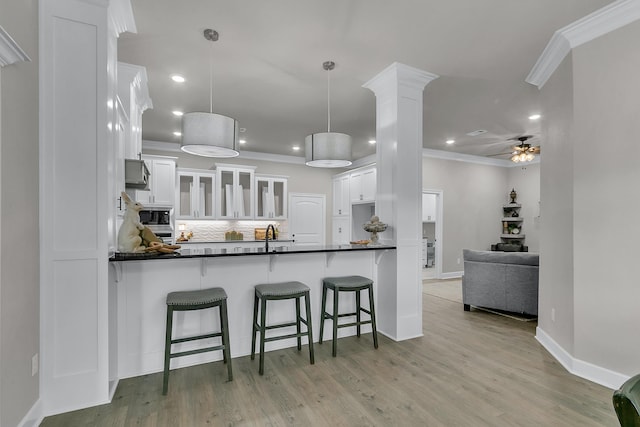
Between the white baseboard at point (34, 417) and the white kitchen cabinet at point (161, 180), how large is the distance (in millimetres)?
3545

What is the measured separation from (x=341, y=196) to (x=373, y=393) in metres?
5.52

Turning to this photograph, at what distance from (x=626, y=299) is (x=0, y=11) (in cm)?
421

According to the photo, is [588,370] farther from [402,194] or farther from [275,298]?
[275,298]

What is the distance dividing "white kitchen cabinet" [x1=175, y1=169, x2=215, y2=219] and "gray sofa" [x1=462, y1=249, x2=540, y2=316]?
4535mm

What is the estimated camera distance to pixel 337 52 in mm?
→ 2951

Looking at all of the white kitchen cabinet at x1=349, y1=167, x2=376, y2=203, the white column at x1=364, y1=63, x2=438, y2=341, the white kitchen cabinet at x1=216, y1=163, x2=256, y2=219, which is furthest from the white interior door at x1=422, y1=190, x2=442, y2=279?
the white kitchen cabinet at x1=216, y1=163, x2=256, y2=219

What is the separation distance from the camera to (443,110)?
4484 mm

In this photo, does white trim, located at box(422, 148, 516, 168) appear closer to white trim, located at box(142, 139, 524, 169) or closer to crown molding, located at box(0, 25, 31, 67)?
white trim, located at box(142, 139, 524, 169)

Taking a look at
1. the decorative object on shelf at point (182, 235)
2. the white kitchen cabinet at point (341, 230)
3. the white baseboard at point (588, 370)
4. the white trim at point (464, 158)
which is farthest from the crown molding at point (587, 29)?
the decorative object on shelf at point (182, 235)

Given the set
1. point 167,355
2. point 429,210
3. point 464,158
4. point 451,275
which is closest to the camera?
Answer: point 167,355

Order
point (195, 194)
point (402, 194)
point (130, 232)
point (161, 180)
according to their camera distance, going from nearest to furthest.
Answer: point (130, 232) < point (402, 194) < point (161, 180) < point (195, 194)

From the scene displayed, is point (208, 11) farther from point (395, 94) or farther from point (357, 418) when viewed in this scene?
point (357, 418)

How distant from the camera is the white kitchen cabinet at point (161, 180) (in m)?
5.20

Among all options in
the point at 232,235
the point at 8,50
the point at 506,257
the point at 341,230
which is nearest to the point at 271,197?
the point at 232,235
